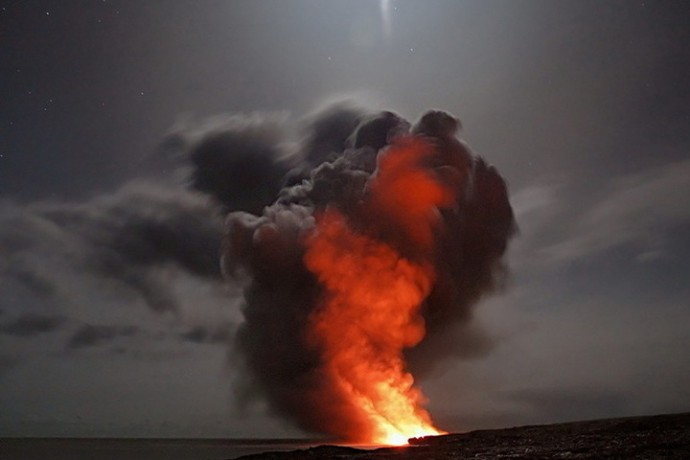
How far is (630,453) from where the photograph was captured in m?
52.8

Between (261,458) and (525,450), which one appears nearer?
(525,450)

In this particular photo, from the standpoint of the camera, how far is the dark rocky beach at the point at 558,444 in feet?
180

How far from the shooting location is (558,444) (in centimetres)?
6481

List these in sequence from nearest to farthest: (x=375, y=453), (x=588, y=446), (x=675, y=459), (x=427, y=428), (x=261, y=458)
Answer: (x=675, y=459)
(x=588, y=446)
(x=375, y=453)
(x=261, y=458)
(x=427, y=428)

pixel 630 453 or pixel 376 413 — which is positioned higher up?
pixel 376 413

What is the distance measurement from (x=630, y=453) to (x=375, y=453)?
1110 inches

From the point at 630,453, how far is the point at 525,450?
11359 mm

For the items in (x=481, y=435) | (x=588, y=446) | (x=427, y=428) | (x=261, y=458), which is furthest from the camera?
(x=427, y=428)

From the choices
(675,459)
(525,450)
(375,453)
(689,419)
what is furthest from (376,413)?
(675,459)

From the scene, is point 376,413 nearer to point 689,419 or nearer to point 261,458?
point 261,458

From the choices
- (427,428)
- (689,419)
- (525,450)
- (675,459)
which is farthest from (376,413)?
(675,459)

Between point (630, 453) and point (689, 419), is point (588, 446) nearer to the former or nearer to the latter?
point (630, 453)

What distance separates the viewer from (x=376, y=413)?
304ft

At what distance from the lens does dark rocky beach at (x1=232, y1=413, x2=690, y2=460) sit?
54.8 meters
